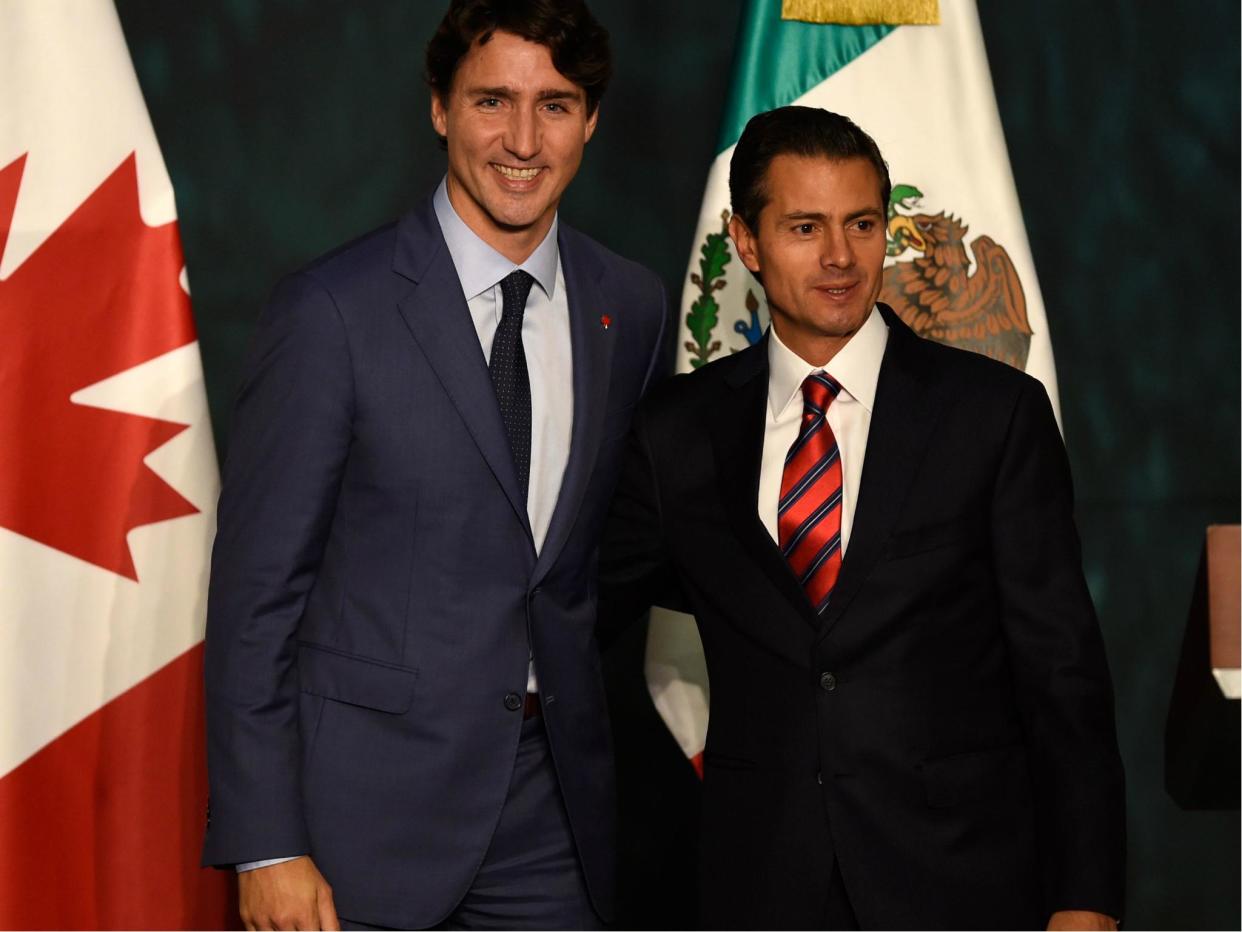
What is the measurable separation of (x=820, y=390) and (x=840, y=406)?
0.04 m

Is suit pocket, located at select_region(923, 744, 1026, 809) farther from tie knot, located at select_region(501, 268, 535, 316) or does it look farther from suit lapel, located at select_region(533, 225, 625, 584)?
tie knot, located at select_region(501, 268, 535, 316)

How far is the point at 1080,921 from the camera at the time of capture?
1.84 meters

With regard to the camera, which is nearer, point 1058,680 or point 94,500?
point 1058,680

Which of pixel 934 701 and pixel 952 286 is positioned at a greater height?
pixel 952 286

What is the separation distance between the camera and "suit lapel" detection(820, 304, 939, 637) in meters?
1.91

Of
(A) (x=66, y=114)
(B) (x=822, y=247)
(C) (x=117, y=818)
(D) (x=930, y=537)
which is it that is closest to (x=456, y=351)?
(B) (x=822, y=247)

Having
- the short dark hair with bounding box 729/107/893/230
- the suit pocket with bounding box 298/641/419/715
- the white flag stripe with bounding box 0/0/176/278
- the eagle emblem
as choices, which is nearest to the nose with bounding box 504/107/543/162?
the short dark hair with bounding box 729/107/893/230

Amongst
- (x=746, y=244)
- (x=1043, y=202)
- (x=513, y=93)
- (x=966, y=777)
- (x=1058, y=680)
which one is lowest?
(x=966, y=777)

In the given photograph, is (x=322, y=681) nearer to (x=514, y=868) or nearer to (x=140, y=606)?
(x=514, y=868)

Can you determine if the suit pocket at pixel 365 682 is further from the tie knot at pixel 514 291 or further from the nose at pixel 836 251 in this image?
the nose at pixel 836 251

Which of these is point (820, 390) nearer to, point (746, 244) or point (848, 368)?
point (848, 368)

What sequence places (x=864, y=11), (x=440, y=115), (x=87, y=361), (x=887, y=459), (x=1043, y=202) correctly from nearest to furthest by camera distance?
1. (x=887, y=459)
2. (x=440, y=115)
3. (x=87, y=361)
4. (x=864, y=11)
5. (x=1043, y=202)

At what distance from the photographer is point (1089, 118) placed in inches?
137

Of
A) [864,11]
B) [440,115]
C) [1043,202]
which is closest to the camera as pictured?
[440,115]
